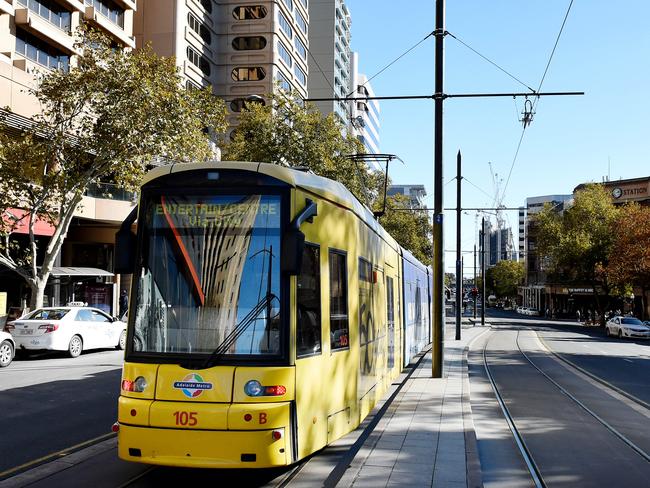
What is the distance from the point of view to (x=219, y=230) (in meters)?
6.62

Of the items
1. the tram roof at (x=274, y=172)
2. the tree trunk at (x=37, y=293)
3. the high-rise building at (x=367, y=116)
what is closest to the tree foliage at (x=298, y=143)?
the tree trunk at (x=37, y=293)

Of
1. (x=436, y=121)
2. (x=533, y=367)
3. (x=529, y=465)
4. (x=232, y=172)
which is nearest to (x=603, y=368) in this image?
(x=533, y=367)

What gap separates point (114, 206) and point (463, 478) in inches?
1179

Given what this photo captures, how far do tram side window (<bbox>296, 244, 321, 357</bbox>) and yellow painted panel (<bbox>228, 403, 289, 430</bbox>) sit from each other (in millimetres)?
638

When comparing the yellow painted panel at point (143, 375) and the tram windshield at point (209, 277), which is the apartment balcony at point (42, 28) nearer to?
the tram windshield at point (209, 277)

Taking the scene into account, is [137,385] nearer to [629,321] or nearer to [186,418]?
[186,418]

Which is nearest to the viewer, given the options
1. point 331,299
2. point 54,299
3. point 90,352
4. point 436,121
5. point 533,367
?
point 331,299

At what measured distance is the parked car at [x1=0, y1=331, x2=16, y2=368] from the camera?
16.8 m

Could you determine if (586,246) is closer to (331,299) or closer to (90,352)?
(90,352)

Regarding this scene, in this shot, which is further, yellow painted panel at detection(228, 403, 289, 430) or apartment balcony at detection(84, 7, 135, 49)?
apartment balcony at detection(84, 7, 135, 49)

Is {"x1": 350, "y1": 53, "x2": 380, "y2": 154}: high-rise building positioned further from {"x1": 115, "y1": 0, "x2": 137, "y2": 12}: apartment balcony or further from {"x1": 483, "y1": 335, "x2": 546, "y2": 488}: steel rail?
{"x1": 483, "y1": 335, "x2": 546, "y2": 488}: steel rail

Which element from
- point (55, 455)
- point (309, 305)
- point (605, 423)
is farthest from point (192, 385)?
point (605, 423)

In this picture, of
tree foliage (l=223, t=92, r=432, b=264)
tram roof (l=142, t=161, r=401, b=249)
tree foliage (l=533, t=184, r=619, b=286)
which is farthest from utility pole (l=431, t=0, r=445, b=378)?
tree foliage (l=533, t=184, r=619, b=286)

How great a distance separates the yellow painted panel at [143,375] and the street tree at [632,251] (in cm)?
4687
